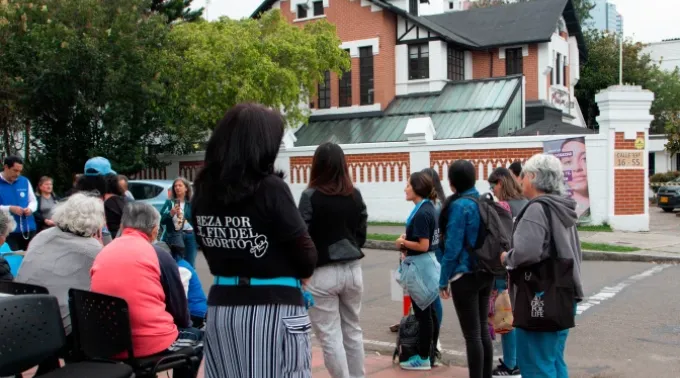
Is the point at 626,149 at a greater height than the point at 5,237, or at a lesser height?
greater

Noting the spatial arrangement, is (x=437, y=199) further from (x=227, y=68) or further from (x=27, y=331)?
(x=227, y=68)

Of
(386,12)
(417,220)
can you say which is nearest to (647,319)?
(417,220)

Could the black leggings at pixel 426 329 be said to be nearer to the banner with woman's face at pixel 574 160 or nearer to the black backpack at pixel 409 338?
the black backpack at pixel 409 338

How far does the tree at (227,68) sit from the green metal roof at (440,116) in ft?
13.3

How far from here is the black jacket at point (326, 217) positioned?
16.2 feet

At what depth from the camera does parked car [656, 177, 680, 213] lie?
27.3 m

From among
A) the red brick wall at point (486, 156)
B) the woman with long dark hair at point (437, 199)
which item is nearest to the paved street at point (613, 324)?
the woman with long dark hair at point (437, 199)

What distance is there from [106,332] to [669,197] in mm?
26956

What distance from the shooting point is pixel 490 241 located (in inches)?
215

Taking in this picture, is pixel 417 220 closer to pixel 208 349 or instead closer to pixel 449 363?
pixel 449 363

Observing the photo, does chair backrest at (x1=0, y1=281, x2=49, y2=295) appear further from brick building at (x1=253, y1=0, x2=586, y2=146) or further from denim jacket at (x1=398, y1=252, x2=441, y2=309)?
brick building at (x1=253, y1=0, x2=586, y2=146)

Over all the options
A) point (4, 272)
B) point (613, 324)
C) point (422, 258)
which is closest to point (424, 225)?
point (422, 258)

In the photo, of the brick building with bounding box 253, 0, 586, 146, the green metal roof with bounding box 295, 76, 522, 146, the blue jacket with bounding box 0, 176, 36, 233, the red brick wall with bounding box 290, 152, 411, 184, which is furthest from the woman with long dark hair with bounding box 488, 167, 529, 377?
the brick building with bounding box 253, 0, 586, 146

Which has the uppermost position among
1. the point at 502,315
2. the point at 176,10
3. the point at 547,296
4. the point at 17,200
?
the point at 176,10
